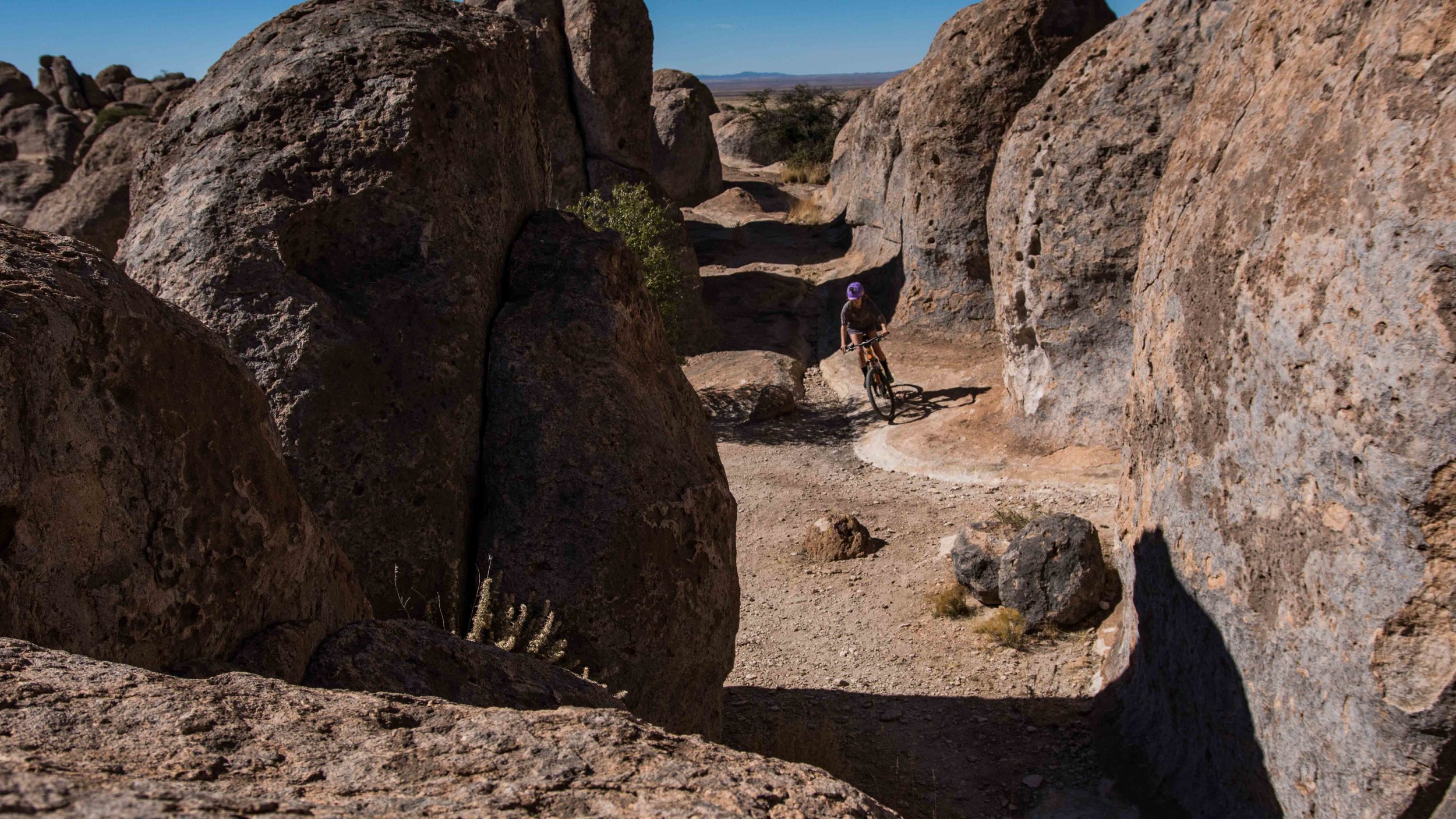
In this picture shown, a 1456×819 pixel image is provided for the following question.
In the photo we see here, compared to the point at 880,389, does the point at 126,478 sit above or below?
above

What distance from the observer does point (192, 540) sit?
8.91ft

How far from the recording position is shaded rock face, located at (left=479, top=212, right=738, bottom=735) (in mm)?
4301

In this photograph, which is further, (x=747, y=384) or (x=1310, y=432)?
(x=747, y=384)

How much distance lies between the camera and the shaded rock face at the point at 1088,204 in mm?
8375

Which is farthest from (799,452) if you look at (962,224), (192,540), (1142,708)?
(192,540)

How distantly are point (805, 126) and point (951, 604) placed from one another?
2750 centimetres

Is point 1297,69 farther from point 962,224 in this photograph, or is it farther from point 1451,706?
point 962,224

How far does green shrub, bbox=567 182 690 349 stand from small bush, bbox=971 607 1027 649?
7.02 meters

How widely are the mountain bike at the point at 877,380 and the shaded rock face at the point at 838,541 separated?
10.1 ft

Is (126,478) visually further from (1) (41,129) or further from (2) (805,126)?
(1) (41,129)

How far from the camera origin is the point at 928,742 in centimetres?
574

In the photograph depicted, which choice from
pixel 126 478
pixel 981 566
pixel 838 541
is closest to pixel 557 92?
pixel 838 541

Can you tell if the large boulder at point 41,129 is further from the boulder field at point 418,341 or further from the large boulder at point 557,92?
the boulder field at point 418,341

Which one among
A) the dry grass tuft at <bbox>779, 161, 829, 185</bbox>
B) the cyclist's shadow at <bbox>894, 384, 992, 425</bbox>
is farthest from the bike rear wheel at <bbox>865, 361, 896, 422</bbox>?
the dry grass tuft at <bbox>779, 161, 829, 185</bbox>
